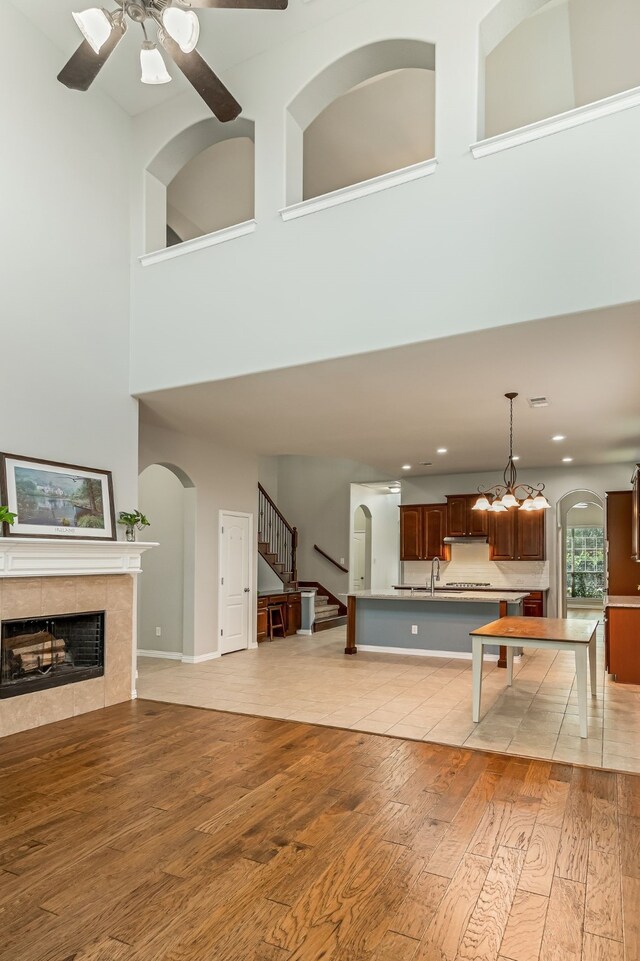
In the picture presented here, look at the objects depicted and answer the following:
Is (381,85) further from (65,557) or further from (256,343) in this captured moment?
(65,557)

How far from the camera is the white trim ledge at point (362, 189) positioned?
4527 millimetres

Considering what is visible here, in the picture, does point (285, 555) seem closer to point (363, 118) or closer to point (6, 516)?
point (363, 118)

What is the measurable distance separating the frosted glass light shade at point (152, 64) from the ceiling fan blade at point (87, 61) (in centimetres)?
15

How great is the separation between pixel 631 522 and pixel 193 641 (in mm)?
6593

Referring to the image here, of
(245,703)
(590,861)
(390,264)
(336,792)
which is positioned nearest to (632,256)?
(390,264)

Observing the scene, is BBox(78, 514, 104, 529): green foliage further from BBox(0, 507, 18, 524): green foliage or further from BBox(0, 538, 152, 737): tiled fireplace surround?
BBox(0, 507, 18, 524): green foliage

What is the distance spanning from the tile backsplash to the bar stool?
2.66 m

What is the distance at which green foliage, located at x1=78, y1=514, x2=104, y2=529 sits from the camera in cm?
539

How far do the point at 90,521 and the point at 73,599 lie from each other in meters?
0.70

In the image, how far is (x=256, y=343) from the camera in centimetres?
524

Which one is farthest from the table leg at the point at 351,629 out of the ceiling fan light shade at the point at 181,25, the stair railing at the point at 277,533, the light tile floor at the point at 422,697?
the ceiling fan light shade at the point at 181,25

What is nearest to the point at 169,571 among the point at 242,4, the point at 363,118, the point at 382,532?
the point at 363,118

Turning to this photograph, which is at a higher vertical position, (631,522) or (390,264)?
(390,264)

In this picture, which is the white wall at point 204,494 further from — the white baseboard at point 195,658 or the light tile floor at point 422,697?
the light tile floor at point 422,697
